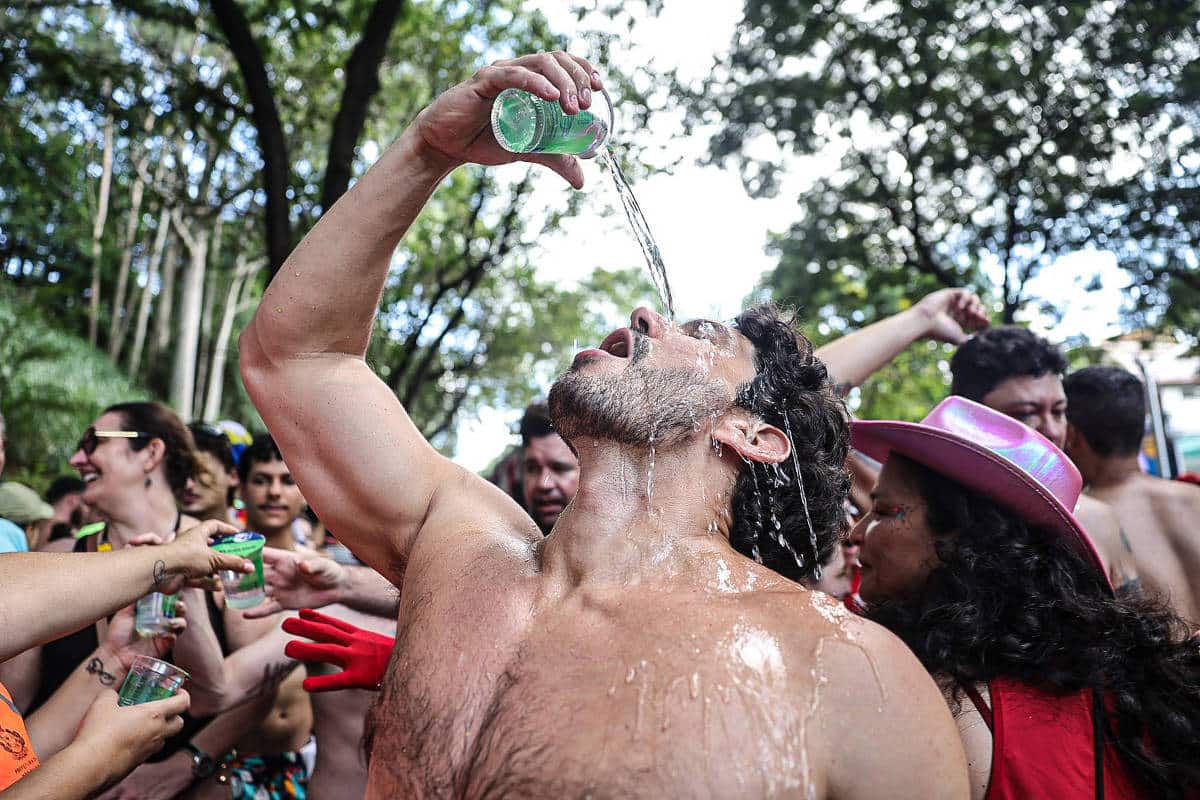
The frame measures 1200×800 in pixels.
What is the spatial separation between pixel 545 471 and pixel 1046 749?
2.70 meters

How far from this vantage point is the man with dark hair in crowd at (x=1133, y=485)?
375 cm

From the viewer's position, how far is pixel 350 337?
2367 mm

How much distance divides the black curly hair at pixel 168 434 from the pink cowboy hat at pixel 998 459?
2.85m

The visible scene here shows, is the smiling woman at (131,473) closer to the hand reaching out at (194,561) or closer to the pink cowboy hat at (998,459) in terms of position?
the hand reaching out at (194,561)

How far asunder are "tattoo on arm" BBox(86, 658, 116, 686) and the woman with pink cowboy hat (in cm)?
201

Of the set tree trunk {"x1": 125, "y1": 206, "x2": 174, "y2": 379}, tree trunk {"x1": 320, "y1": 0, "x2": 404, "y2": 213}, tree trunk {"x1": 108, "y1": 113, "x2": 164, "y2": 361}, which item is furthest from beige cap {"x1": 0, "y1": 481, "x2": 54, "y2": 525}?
tree trunk {"x1": 125, "y1": 206, "x2": 174, "y2": 379}

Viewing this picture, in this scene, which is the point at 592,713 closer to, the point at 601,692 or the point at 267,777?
the point at 601,692

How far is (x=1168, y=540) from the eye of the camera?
3.81 m

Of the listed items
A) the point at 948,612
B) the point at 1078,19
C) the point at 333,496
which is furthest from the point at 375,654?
the point at 1078,19

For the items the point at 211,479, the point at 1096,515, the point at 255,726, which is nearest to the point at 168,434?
the point at 211,479

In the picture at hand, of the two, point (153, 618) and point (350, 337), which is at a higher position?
point (350, 337)

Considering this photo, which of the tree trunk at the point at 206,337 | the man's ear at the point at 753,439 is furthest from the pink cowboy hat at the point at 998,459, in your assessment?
the tree trunk at the point at 206,337

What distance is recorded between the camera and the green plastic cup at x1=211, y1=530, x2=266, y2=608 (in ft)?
9.12

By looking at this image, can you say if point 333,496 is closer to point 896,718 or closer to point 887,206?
point 896,718
